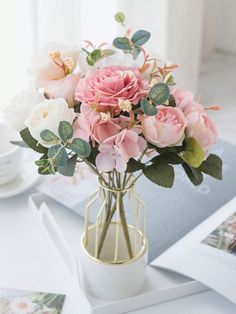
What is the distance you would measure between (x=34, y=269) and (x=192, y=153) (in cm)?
33

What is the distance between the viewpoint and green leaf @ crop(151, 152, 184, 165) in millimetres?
699

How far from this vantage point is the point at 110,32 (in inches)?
53.8

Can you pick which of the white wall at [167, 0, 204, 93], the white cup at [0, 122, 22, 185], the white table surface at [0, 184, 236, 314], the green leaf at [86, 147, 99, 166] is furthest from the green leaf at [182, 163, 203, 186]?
the white wall at [167, 0, 204, 93]

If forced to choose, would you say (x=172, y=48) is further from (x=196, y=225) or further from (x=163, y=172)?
(x=163, y=172)

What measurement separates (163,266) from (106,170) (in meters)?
0.23

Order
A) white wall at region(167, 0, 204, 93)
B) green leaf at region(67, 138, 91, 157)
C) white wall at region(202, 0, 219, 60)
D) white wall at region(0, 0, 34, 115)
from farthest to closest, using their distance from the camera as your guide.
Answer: white wall at region(202, 0, 219, 60) → white wall at region(167, 0, 204, 93) → white wall at region(0, 0, 34, 115) → green leaf at region(67, 138, 91, 157)

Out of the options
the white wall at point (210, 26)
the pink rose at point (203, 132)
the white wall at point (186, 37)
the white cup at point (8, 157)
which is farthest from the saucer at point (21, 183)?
the white wall at point (210, 26)

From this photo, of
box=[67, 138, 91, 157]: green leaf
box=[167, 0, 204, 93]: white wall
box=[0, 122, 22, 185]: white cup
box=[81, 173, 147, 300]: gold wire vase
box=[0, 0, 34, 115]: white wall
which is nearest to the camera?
box=[67, 138, 91, 157]: green leaf

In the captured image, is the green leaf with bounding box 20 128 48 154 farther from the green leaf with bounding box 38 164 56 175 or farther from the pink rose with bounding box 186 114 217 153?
the pink rose with bounding box 186 114 217 153

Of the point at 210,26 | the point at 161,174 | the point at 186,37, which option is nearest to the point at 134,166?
the point at 161,174

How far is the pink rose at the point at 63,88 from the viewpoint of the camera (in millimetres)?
719

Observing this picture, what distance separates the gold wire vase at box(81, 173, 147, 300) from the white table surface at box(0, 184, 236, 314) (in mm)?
43

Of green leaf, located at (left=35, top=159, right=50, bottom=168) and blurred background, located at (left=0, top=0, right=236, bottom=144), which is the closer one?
green leaf, located at (left=35, top=159, right=50, bottom=168)

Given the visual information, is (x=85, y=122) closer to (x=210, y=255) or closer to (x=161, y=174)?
(x=161, y=174)
